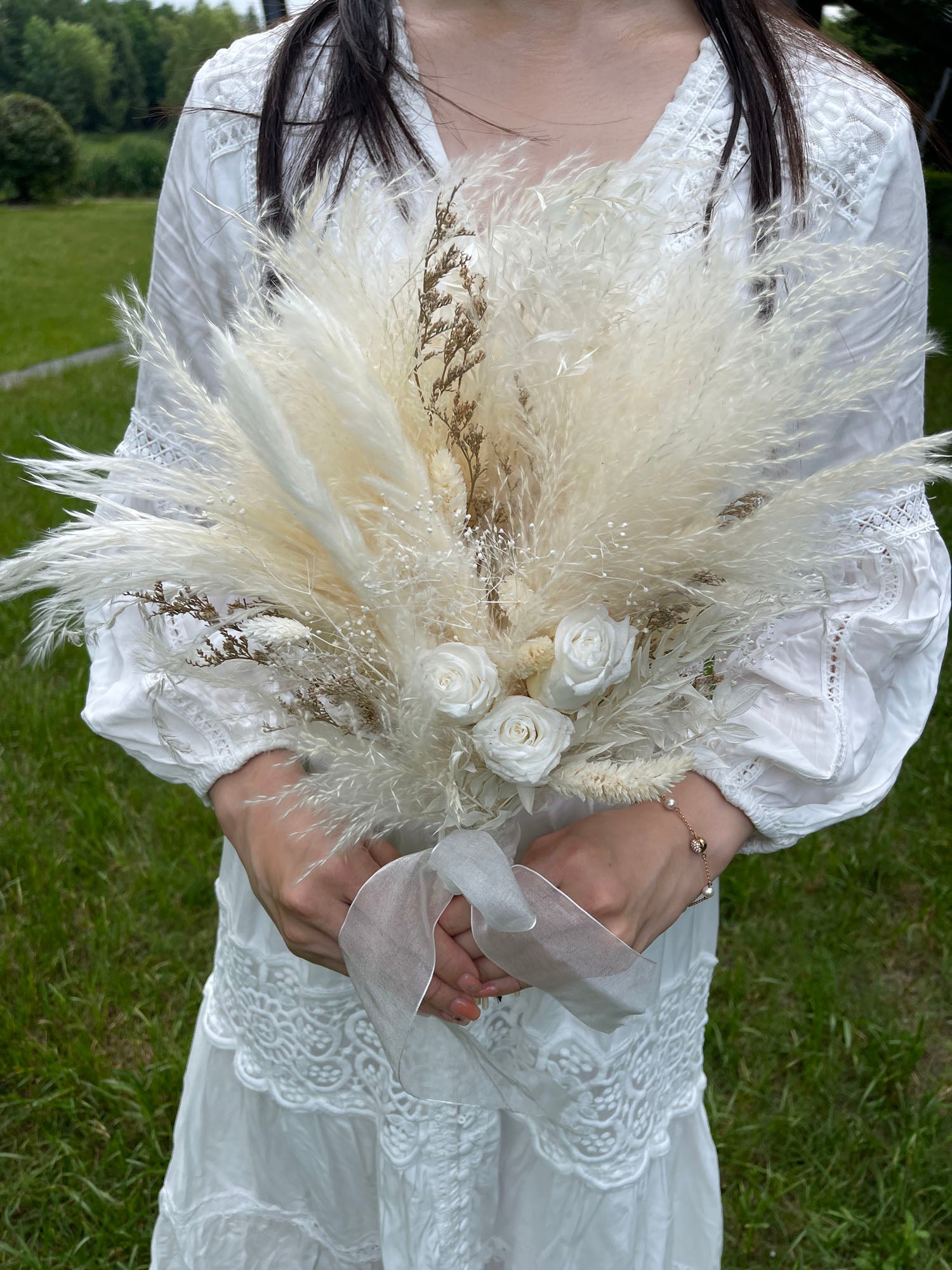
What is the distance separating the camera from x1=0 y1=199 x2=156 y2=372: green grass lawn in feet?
31.8

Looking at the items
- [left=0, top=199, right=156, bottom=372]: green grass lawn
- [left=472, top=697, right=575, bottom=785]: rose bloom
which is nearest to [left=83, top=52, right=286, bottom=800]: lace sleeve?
[left=472, top=697, right=575, bottom=785]: rose bloom

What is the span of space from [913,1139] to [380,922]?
5.99 ft

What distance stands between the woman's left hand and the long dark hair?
63cm

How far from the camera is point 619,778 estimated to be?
29.1 inches

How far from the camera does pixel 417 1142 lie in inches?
48.2

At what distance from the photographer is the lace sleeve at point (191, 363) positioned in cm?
108

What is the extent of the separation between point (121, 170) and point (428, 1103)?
27.2 m

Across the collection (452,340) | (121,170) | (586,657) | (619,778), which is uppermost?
(452,340)

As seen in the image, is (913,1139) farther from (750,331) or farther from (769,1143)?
(750,331)

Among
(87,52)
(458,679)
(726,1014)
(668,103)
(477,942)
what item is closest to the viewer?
(458,679)

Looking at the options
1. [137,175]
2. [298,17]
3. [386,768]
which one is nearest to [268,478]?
[386,768]

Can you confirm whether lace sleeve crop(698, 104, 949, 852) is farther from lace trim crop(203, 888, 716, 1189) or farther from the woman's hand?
lace trim crop(203, 888, 716, 1189)

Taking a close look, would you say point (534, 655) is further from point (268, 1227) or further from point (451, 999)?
point (268, 1227)

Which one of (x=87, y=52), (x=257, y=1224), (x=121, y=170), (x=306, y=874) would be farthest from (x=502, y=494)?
(x=121, y=170)
